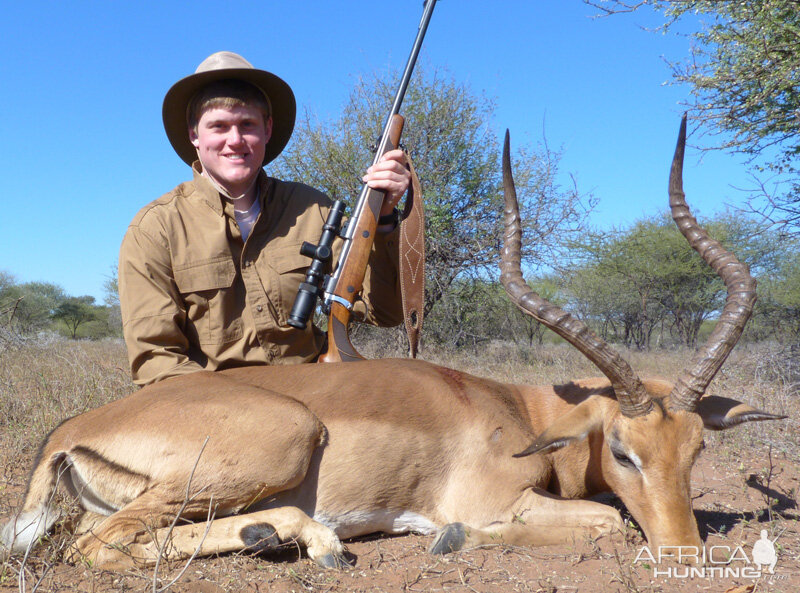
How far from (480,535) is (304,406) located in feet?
3.29

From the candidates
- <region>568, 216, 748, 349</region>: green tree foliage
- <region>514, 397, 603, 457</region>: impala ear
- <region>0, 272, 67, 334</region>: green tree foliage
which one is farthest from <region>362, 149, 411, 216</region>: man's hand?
<region>0, 272, 67, 334</region>: green tree foliage

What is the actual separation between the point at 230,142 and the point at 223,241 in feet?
1.92

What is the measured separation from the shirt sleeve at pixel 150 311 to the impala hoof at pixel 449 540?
1.55 metres

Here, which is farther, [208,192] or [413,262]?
[413,262]

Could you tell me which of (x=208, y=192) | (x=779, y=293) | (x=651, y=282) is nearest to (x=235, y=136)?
(x=208, y=192)

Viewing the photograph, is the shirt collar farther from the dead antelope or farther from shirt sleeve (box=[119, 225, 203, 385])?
the dead antelope

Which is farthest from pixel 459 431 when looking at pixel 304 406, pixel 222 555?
pixel 222 555

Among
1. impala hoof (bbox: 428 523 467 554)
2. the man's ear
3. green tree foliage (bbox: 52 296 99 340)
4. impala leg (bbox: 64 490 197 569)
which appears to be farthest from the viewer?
green tree foliage (bbox: 52 296 99 340)

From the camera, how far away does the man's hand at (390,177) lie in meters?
4.02

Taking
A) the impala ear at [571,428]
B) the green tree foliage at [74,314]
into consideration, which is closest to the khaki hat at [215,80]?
the impala ear at [571,428]

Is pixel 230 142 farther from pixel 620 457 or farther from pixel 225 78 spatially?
pixel 620 457

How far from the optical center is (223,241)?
3734mm

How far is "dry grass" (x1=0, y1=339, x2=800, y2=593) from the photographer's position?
8.13 ft

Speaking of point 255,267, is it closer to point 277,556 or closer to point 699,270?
point 277,556
